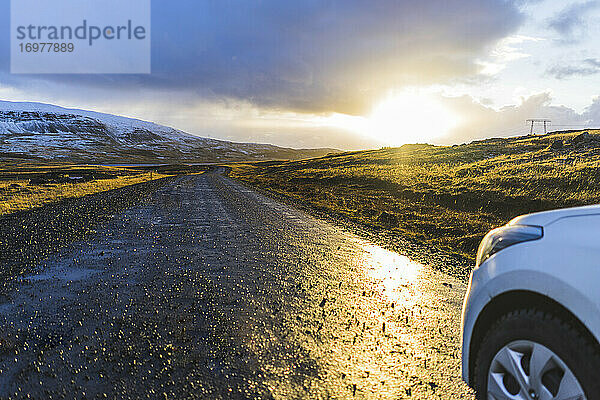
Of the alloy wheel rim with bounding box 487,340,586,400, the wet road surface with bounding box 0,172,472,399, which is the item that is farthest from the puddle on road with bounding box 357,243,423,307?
the alloy wheel rim with bounding box 487,340,586,400

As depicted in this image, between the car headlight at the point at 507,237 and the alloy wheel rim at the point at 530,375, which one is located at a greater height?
the car headlight at the point at 507,237

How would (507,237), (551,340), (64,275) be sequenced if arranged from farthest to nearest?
1. (64,275)
2. (507,237)
3. (551,340)

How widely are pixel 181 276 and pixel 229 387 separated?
3492mm

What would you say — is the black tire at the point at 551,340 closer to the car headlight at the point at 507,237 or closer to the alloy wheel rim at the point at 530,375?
the alloy wheel rim at the point at 530,375

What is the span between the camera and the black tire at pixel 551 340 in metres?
1.73

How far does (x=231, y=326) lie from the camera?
13.4 feet

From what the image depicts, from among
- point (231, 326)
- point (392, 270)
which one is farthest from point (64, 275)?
point (392, 270)

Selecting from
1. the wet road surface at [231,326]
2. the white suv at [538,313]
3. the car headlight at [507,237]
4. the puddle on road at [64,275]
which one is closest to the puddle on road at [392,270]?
the wet road surface at [231,326]

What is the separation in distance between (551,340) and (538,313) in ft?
0.51

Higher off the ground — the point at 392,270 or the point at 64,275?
the point at 392,270

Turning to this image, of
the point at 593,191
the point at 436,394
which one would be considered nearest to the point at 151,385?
the point at 436,394

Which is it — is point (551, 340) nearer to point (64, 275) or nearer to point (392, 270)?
point (392, 270)

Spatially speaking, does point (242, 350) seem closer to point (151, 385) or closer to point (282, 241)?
point (151, 385)

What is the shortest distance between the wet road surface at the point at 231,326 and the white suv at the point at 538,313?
0.91m
